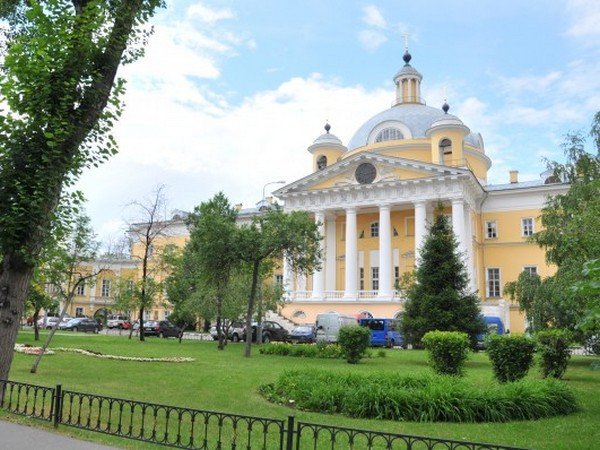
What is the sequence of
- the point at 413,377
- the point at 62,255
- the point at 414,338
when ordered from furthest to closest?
the point at 414,338, the point at 62,255, the point at 413,377

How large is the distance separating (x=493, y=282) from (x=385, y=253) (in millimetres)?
10913

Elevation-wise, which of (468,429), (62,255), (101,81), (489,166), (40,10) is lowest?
(468,429)

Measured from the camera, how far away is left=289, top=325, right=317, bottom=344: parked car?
125 feet

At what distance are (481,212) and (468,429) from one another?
44.3m

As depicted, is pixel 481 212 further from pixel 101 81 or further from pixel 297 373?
pixel 101 81

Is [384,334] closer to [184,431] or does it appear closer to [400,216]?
[400,216]

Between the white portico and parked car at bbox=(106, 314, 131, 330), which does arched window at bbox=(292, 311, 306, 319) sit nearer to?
the white portico

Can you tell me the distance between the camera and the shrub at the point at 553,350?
14.9 meters

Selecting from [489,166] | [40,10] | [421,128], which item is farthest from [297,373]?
[489,166]

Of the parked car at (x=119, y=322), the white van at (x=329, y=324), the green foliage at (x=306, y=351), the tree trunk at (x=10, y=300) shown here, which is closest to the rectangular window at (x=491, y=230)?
the white van at (x=329, y=324)

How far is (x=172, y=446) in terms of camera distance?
279 inches

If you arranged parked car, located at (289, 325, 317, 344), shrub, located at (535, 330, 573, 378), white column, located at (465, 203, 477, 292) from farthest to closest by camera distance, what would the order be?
1. white column, located at (465, 203, 477, 292)
2. parked car, located at (289, 325, 317, 344)
3. shrub, located at (535, 330, 573, 378)

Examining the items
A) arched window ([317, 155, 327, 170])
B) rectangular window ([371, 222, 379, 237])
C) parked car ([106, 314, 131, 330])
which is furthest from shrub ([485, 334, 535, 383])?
parked car ([106, 314, 131, 330])

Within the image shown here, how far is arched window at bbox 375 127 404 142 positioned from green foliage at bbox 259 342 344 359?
32314 mm
